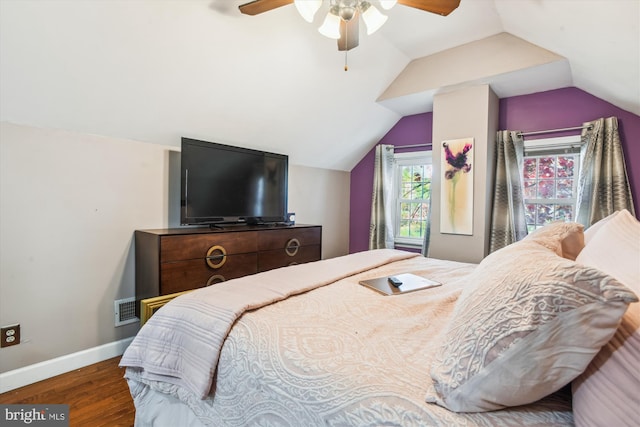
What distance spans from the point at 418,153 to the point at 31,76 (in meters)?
3.70

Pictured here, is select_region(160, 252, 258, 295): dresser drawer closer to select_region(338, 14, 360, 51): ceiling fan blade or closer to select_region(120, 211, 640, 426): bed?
select_region(120, 211, 640, 426): bed

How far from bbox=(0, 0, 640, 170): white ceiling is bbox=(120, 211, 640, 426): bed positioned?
5.35ft

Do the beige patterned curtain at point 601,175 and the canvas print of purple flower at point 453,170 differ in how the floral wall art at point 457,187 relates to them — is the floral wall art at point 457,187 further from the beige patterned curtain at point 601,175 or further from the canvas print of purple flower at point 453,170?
the beige patterned curtain at point 601,175

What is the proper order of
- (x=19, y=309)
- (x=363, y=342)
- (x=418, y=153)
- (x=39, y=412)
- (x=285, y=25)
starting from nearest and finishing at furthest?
(x=363, y=342) → (x=39, y=412) → (x=19, y=309) → (x=285, y=25) → (x=418, y=153)

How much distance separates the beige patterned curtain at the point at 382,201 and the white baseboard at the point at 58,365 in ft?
9.67

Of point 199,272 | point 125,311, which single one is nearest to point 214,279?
point 199,272

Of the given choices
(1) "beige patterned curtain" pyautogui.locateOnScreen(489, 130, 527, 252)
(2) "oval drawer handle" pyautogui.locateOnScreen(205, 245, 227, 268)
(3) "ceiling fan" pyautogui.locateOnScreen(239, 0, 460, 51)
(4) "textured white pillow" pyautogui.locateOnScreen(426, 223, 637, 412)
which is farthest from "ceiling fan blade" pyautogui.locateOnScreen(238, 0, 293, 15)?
(1) "beige patterned curtain" pyautogui.locateOnScreen(489, 130, 527, 252)

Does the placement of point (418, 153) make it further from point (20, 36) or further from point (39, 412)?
A: point (39, 412)

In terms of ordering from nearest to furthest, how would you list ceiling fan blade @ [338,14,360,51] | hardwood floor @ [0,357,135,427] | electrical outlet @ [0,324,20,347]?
hardwood floor @ [0,357,135,427] → electrical outlet @ [0,324,20,347] → ceiling fan blade @ [338,14,360,51]

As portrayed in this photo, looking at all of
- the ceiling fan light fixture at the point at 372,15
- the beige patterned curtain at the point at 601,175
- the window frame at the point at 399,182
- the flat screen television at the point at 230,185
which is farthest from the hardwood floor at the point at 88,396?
the beige patterned curtain at the point at 601,175

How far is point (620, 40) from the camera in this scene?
5.84 ft

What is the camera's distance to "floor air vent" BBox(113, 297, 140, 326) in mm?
2338

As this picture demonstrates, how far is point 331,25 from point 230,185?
1.59 meters

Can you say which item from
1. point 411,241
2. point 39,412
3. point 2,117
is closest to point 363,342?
point 39,412
